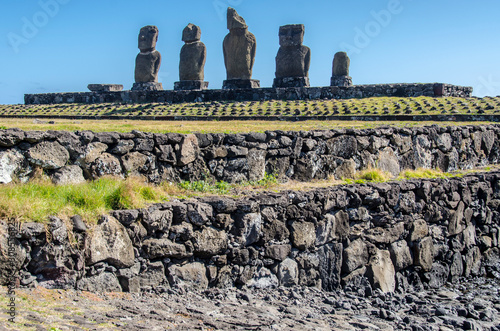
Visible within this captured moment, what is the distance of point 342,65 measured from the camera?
33594 mm

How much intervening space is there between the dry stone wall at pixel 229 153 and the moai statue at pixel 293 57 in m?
18.6

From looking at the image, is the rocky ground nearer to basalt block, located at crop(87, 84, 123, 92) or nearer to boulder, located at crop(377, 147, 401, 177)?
boulder, located at crop(377, 147, 401, 177)

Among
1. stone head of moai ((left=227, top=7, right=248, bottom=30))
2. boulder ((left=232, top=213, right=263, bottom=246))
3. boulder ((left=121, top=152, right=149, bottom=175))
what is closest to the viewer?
boulder ((left=232, top=213, right=263, bottom=246))

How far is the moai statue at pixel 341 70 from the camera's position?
3331 centimetres

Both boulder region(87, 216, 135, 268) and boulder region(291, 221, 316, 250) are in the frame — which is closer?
boulder region(87, 216, 135, 268)

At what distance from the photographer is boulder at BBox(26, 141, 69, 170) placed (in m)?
6.63

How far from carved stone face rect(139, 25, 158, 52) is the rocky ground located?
29.6 metres

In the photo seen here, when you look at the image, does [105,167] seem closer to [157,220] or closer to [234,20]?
[157,220]

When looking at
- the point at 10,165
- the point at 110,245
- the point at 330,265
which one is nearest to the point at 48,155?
the point at 10,165

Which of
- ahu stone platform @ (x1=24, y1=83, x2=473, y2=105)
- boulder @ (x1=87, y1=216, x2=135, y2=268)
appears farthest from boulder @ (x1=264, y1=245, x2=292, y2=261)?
ahu stone platform @ (x1=24, y1=83, x2=473, y2=105)

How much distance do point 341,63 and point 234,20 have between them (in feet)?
25.7

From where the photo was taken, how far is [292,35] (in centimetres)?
3086

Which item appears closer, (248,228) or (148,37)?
(248,228)

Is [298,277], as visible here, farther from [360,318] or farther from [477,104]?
[477,104]
